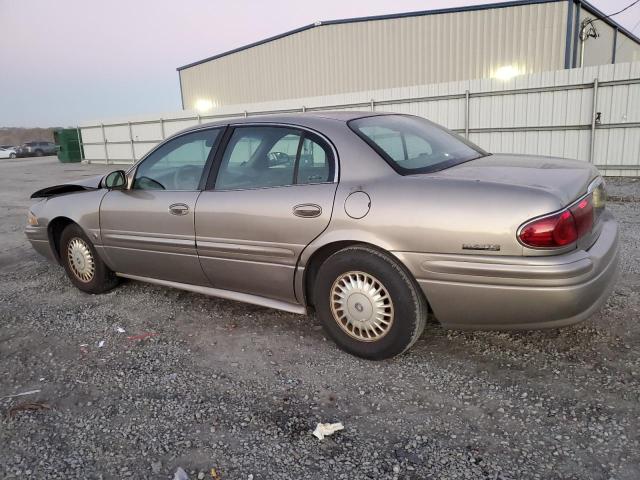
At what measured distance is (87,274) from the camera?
4523mm

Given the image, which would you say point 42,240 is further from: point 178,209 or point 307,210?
point 307,210

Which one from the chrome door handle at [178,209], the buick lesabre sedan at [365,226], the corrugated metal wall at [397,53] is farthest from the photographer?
the corrugated metal wall at [397,53]

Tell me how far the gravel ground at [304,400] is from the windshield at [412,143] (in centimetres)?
114

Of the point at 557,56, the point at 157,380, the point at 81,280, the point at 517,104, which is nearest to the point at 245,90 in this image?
the point at 557,56

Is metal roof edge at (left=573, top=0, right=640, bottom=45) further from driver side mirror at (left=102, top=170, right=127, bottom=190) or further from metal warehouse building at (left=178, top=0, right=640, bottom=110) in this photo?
driver side mirror at (left=102, top=170, right=127, bottom=190)

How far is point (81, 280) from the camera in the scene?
4.58 meters

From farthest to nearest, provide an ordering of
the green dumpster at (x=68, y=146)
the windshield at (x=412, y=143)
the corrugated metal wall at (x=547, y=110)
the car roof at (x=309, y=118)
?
1. the green dumpster at (x=68, y=146)
2. the corrugated metal wall at (x=547, y=110)
3. the car roof at (x=309, y=118)
4. the windshield at (x=412, y=143)

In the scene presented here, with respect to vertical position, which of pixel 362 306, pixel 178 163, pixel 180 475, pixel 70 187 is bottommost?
pixel 180 475

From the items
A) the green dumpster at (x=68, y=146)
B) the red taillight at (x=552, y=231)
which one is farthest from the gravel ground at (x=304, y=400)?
the green dumpster at (x=68, y=146)

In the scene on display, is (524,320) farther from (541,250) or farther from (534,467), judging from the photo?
(534,467)

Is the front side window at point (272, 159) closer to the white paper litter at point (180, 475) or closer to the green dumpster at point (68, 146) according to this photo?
the white paper litter at point (180, 475)

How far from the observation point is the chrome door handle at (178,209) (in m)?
3.62

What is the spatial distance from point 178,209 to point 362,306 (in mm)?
1582

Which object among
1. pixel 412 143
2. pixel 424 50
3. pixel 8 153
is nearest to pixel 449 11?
pixel 424 50
